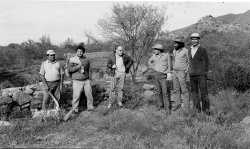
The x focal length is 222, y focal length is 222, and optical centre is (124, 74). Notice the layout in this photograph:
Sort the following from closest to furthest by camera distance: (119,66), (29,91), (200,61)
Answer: (200,61)
(119,66)
(29,91)

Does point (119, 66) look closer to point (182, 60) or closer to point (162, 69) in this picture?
point (162, 69)

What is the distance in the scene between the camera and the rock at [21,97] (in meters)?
6.01

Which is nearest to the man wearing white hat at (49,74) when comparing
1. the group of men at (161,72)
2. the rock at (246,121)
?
the group of men at (161,72)

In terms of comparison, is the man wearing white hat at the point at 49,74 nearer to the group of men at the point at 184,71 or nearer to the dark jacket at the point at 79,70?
the dark jacket at the point at 79,70

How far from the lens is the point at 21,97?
606cm

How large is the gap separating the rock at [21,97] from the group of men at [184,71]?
3.53m

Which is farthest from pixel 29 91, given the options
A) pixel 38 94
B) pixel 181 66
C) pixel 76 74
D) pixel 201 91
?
pixel 201 91

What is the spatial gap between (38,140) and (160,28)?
329 inches

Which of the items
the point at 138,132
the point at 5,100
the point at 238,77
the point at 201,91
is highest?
the point at 238,77

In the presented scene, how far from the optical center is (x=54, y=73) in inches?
221

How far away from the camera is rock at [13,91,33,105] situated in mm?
6008

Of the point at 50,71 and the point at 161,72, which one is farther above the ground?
the point at 50,71

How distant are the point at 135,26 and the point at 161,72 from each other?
5329 mm

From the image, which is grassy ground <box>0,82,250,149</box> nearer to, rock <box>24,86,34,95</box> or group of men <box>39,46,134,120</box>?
group of men <box>39,46,134,120</box>
